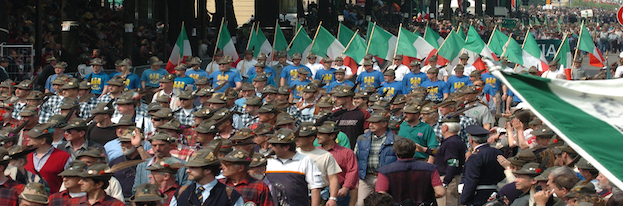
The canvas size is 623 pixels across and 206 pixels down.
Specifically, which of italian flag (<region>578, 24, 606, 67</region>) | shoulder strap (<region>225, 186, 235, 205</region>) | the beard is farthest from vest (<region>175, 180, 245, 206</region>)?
italian flag (<region>578, 24, 606, 67</region>)

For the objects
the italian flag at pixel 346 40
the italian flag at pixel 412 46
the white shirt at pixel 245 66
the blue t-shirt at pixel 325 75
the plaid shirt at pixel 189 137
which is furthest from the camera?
the italian flag at pixel 346 40

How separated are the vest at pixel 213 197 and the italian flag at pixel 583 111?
10.4 ft

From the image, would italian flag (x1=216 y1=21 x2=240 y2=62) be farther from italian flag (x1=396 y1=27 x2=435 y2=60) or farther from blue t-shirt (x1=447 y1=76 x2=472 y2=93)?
blue t-shirt (x1=447 y1=76 x2=472 y2=93)

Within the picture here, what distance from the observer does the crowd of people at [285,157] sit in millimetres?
6559

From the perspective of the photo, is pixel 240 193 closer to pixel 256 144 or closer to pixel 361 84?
pixel 256 144

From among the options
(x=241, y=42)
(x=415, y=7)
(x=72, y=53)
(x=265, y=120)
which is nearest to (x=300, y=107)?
(x=265, y=120)

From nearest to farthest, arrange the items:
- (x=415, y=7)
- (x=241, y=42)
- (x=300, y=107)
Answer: (x=300, y=107) < (x=241, y=42) < (x=415, y=7)

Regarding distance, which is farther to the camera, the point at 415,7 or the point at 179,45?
the point at 415,7

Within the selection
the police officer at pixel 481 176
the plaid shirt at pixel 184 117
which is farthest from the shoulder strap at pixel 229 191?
the plaid shirt at pixel 184 117

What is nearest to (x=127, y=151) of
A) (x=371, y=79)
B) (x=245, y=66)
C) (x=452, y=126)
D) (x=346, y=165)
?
(x=346, y=165)

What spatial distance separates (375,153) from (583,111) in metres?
5.50

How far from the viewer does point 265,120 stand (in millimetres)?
10133

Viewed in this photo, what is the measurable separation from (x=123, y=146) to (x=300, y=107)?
4460 millimetres

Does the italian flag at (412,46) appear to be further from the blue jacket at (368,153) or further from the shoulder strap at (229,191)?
the shoulder strap at (229,191)
